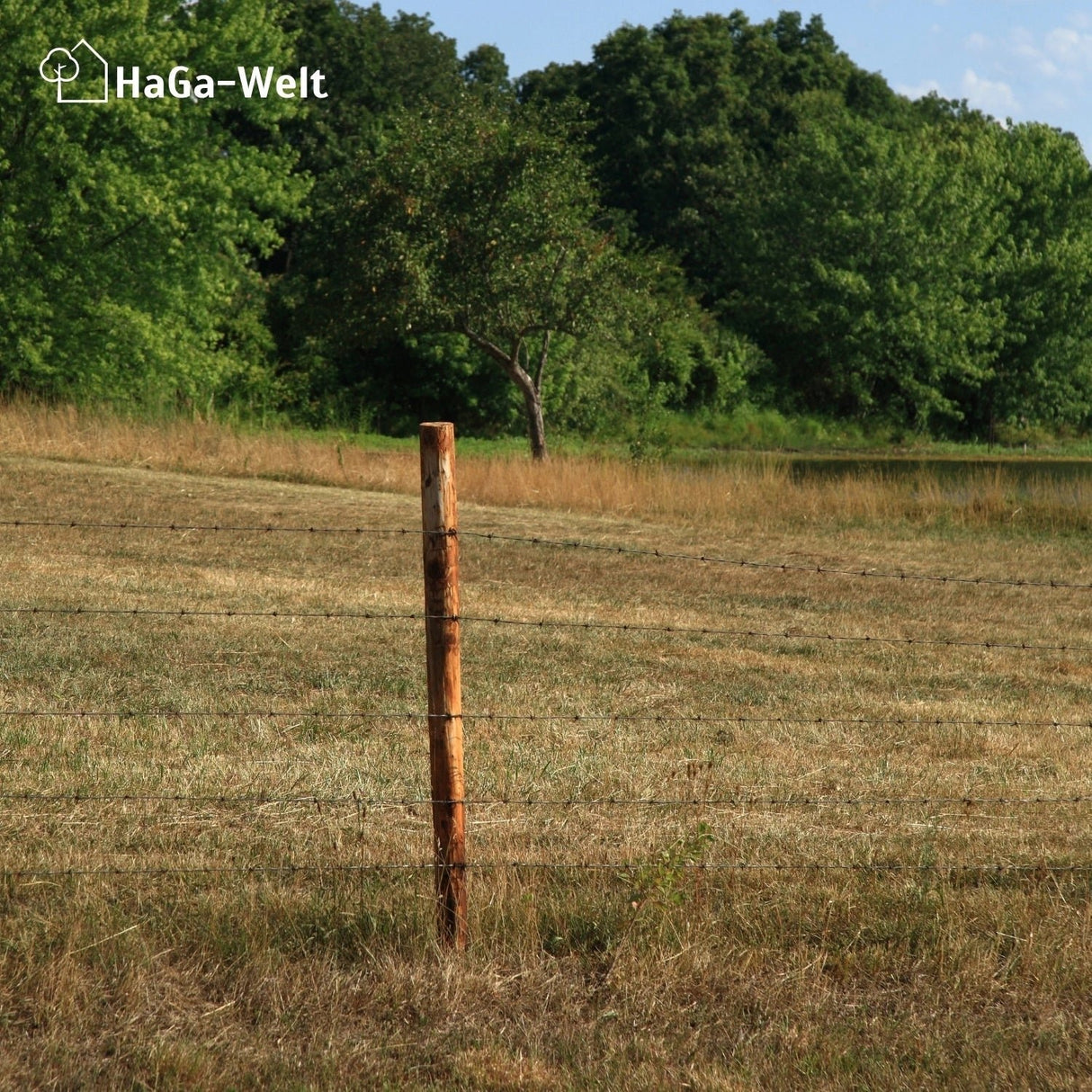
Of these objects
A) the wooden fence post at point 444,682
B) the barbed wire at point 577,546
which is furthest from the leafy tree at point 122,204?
the wooden fence post at point 444,682

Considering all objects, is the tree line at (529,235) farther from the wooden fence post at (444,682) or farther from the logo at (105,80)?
the wooden fence post at (444,682)

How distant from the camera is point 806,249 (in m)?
54.7

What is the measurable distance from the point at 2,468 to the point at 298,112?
2142cm

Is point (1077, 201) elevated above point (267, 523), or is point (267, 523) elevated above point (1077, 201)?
point (1077, 201)

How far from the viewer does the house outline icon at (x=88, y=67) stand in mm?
31766

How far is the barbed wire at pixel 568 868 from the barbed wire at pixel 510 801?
415 mm

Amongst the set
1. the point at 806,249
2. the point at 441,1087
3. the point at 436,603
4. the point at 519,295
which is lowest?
the point at 441,1087

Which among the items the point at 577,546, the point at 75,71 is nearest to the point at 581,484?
the point at 577,546

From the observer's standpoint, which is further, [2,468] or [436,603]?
[2,468]

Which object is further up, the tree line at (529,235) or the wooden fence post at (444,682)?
the tree line at (529,235)

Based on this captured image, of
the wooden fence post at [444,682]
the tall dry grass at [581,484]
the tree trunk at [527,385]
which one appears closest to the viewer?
the wooden fence post at [444,682]

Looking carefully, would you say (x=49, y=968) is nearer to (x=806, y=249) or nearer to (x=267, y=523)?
(x=267, y=523)

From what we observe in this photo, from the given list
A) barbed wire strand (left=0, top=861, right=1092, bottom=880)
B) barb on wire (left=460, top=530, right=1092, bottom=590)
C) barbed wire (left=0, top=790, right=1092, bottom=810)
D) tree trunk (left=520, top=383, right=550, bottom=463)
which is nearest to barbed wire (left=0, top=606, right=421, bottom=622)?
barb on wire (left=460, top=530, right=1092, bottom=590)

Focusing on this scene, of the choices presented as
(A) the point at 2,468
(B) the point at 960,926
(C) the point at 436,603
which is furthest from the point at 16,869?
(A) the point at 2,468
